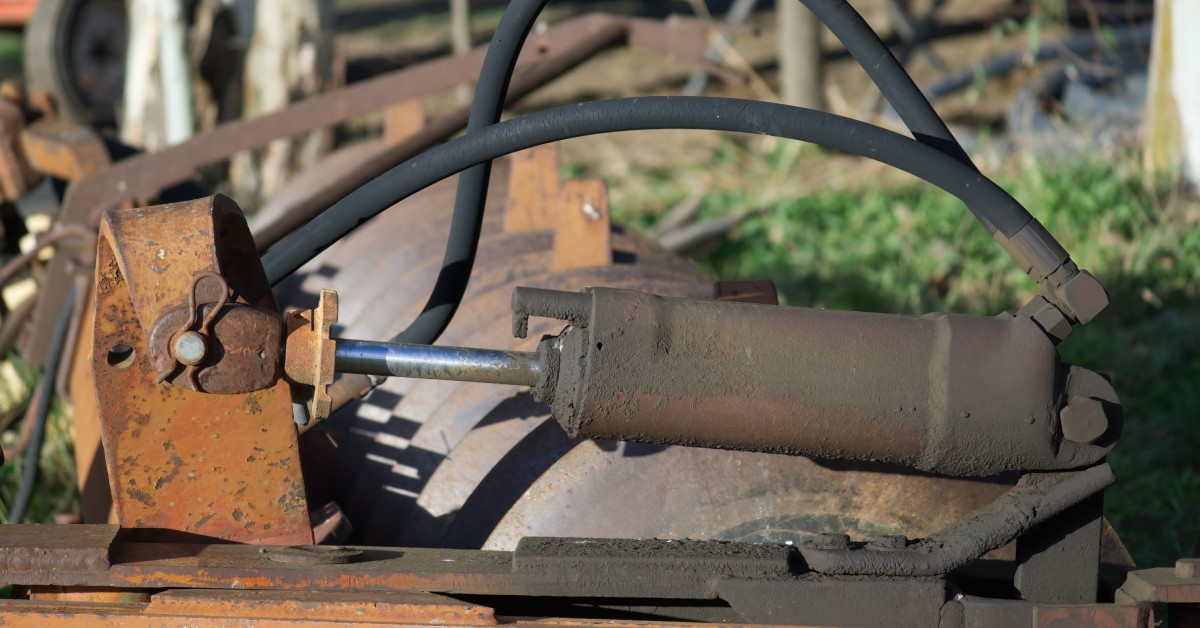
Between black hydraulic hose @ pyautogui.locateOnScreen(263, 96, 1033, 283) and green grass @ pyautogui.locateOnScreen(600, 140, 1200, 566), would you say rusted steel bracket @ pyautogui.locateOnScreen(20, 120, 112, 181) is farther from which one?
green grass @ pyautogui.locateOnScreen(600, 140, 1200, 566)

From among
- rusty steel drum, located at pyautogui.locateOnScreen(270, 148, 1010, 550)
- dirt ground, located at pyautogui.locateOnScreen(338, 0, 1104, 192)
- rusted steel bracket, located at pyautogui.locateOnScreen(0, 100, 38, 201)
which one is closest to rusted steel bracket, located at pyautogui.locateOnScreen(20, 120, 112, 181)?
rusted steel bracket, located at pyautogui.locateOnScreen(0, 100, 38, 201)

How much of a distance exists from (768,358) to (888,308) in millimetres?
3389

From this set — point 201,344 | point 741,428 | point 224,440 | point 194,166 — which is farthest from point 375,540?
point 194,166

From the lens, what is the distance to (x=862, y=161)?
649 centimetres

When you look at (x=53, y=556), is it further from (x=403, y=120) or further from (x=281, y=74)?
(x=281, y=74)

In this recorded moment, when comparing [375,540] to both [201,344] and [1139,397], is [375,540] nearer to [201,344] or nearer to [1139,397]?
[201,344]

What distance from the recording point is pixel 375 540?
1.88 metres

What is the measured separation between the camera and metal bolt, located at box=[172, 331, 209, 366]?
1297 mm

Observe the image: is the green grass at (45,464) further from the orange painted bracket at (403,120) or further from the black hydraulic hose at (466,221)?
the black hydraulic hose at (466,221)

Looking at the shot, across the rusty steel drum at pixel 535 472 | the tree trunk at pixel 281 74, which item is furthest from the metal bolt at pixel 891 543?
the tree trunk at pixel 281 74

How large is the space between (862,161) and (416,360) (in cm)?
546

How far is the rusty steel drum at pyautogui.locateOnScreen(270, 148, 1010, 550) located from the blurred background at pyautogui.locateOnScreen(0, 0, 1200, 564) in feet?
4.12

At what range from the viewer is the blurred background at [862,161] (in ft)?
12.0

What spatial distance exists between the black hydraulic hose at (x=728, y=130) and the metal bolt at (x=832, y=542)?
440 mm
